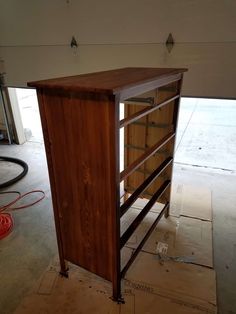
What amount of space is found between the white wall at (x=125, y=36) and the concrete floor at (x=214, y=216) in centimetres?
111

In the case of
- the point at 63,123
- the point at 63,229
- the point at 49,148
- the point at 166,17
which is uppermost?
the point at 166,17

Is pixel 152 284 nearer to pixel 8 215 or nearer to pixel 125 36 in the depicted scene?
pixel 8 215

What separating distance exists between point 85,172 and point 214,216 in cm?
155

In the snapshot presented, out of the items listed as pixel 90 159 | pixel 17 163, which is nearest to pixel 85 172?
pixel 90 159

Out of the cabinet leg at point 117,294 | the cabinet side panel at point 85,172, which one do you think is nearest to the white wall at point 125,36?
the cabinet side panel at point 85,172

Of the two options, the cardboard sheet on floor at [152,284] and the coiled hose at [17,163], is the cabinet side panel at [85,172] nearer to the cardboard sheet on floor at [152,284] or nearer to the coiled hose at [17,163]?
the cardboard sheet on floor at [152,284]

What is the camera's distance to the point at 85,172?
1.10 metres

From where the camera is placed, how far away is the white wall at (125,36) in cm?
193

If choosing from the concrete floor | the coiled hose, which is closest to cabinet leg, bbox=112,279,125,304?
the concrete floor

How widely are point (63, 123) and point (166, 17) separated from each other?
1632mm

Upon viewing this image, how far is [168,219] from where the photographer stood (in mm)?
2039

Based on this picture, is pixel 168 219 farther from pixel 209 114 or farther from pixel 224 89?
pixel 209 114

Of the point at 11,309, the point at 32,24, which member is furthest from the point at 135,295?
the point at 32,24

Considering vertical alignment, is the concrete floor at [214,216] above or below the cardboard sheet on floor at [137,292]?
below
